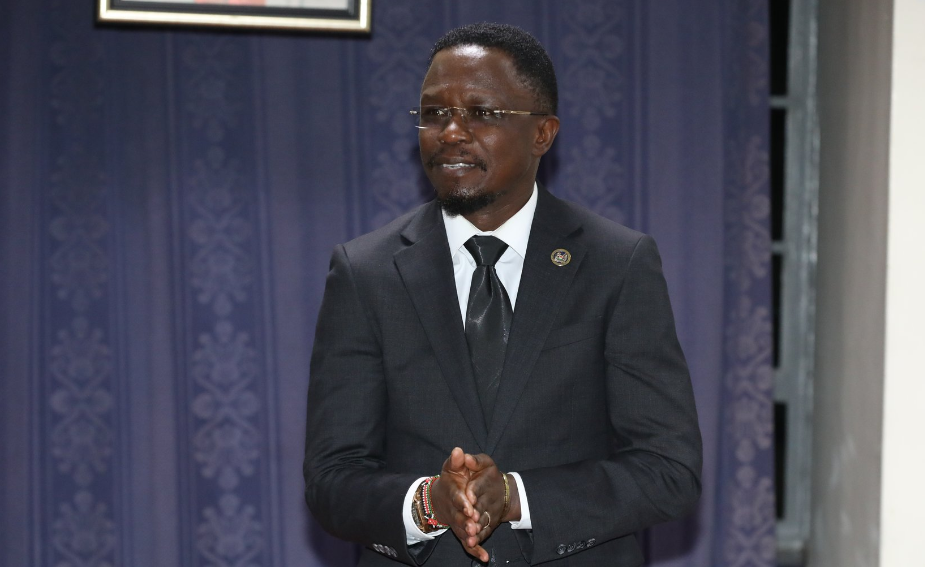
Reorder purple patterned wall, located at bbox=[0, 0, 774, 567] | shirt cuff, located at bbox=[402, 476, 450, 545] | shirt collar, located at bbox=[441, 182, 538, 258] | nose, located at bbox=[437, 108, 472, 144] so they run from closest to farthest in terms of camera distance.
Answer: shirt cuff, located at bbox=[402, 476, 450, 545] < nose, located at bbox=[437, 108, 472, 144] < shirt collar, located at bbox=[441, 182, 538, 258] < purple patterned wall, located at bbox=[0, 0, 774, 567]

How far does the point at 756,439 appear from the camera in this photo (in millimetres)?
3182

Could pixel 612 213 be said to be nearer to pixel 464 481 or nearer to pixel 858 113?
pixel 858 113

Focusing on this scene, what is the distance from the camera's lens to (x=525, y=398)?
5.14 ft

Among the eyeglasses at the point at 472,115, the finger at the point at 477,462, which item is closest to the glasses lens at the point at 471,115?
the eyeglasses at the point at 472,115

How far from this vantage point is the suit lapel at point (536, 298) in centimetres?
155

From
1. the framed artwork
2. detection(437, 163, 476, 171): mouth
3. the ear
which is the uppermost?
the framed artwork

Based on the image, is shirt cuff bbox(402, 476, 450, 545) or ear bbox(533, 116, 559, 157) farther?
ear bbox(533, 116, 559, 157)

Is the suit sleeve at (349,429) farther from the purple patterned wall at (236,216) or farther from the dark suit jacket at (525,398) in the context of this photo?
the purple patterned wall at (236,216)

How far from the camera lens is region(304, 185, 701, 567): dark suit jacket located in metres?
1.54

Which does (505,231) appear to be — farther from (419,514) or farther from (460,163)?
(419,514)

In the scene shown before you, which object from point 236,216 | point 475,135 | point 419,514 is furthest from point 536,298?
point 236,216

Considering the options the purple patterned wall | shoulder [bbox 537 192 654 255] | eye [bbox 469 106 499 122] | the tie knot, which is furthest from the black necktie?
the purple patterned wall

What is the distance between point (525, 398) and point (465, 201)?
0.36 meters

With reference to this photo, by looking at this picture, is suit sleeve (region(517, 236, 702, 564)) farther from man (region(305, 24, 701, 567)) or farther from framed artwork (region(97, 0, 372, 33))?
framed artwork (region(97, 0, 372, 33))
